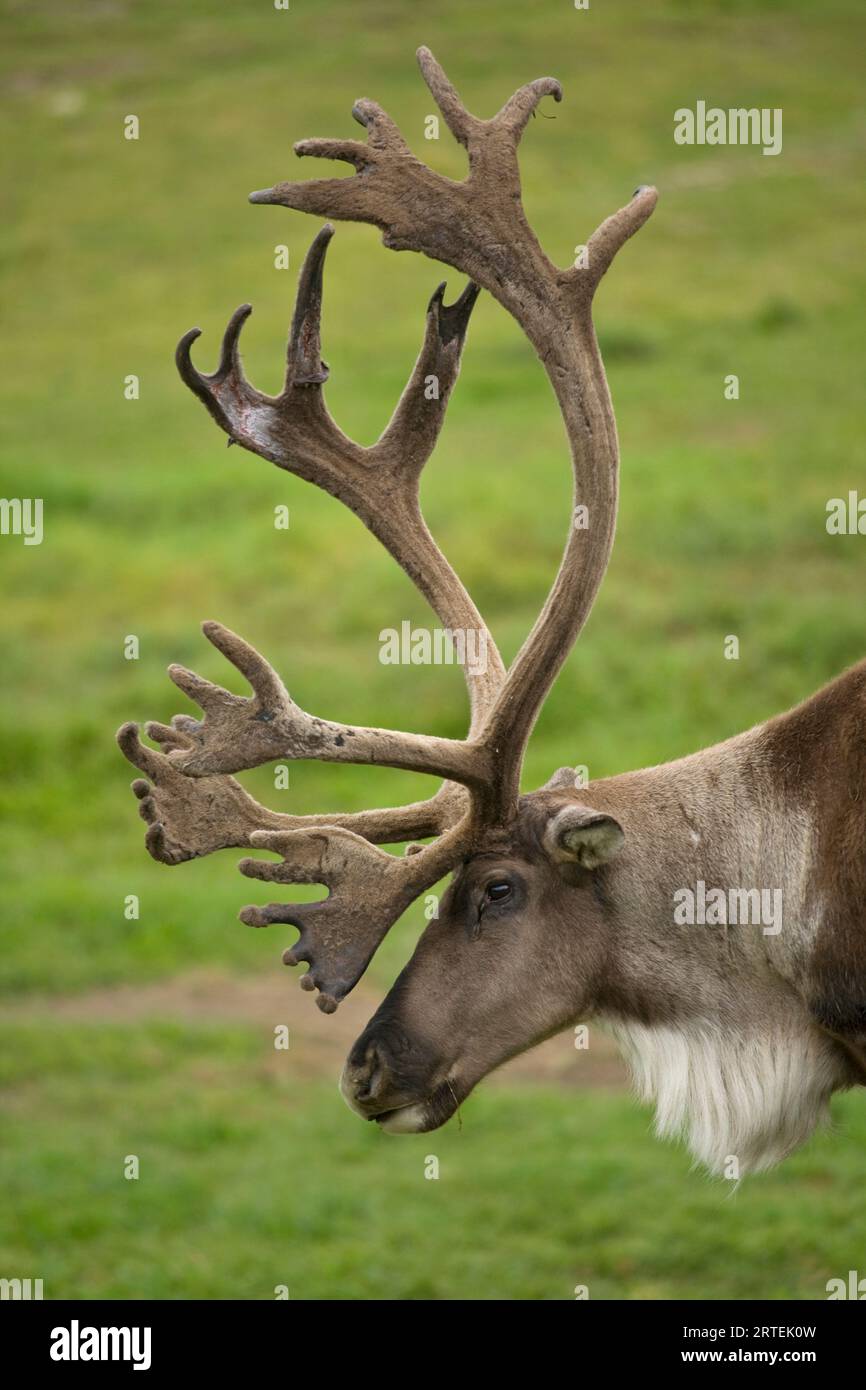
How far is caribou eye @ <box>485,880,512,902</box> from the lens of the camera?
5301 mm

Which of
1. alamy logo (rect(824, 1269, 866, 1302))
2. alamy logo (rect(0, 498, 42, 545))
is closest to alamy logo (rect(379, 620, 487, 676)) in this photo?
alamy logo (rect(0, 498, 42, 545))

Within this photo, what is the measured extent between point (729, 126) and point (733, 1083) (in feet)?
86.5

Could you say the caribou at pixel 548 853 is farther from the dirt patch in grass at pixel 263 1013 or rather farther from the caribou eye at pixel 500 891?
the dirt patch in grass at pixel 263 1013

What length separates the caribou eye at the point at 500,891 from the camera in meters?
5.30

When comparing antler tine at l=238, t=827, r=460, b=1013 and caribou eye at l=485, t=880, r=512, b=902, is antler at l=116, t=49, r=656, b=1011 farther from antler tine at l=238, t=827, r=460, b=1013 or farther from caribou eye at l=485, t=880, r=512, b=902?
caribou eye at l=485, t=880, r=512, b=902

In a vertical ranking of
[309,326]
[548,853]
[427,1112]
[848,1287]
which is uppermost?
[309,326]

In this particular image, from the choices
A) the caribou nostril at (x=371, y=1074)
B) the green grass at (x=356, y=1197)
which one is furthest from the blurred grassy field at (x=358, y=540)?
the caribou nostril at (x=371, y=1074)

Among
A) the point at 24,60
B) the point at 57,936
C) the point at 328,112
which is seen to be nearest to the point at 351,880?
the point at 57,936

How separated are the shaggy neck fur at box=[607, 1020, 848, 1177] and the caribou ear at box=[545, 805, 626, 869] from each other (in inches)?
20.3

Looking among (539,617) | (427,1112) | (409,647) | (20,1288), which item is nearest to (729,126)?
(409,647)

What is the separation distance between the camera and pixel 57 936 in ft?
→ 36.6

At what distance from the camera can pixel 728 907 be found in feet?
17.2

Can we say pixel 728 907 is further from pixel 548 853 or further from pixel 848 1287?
pixel 848 1287

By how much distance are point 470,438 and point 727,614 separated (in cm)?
560
